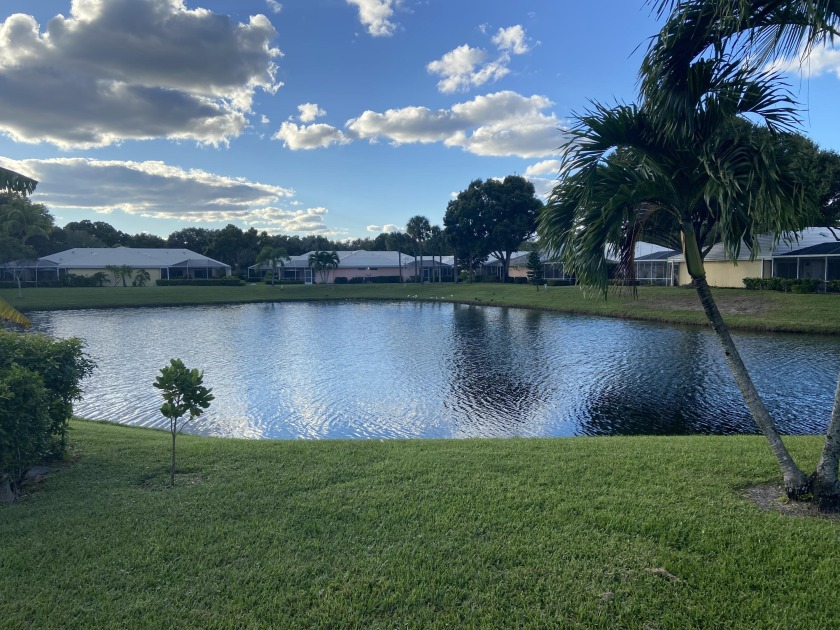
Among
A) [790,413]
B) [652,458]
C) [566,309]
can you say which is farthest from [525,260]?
[652,458]

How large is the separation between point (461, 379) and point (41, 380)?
12.2 meters

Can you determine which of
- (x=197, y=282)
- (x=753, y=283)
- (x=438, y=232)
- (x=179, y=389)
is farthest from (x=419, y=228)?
(x=179, y=389)

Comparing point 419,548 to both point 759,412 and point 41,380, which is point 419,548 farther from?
point 41,380

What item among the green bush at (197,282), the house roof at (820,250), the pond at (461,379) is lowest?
the pond at (461,379)

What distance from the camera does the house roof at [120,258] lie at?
62.5 meters

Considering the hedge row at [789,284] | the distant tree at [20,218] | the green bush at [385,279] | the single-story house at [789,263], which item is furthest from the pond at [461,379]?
the green bush at [385,279]

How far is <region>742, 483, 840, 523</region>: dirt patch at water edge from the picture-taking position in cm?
462

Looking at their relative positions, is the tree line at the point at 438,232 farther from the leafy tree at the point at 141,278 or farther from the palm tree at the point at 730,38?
the palm tree at the point at 730,38

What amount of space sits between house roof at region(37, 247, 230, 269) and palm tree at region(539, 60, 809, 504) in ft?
233

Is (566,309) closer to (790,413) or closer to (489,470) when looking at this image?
(790,413)

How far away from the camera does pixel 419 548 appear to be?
13.9ft

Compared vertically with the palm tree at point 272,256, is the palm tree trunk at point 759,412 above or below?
below

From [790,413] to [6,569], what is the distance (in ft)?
47.8

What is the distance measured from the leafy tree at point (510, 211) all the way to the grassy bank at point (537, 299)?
7216mm
